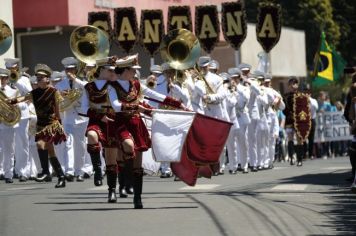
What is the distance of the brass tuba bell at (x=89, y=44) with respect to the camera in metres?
22.0

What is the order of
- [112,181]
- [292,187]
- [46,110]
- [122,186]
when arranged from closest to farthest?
1. [112,181]
2. [122,186]
3. [292,187]
4. [46,110]

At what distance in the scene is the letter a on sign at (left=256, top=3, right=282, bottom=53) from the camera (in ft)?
108

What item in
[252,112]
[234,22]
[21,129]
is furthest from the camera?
[234,22]

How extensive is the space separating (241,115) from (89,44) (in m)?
6.39

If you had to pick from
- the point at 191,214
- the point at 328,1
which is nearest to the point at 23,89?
the point at 191,214

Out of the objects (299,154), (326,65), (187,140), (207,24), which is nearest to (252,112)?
(299,154)

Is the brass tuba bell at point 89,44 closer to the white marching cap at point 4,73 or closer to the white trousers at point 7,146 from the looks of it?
the white marching cap at point 4,73

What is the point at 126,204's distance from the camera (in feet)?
55.7

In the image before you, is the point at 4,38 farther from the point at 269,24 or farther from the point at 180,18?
the point at 269,24

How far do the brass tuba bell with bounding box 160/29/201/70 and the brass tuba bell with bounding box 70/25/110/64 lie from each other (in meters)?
0.98

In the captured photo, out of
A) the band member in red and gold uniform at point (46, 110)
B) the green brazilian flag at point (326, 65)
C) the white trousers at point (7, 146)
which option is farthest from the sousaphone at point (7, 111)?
the green brazilian flag at point (326, 65)

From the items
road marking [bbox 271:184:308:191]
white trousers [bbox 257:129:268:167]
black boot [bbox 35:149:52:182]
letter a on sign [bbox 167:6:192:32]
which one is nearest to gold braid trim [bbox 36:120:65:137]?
black boot [bbox 35:149:52:182]

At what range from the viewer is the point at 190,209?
15984mm

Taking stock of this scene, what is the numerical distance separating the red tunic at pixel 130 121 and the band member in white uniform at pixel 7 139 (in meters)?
7.60
